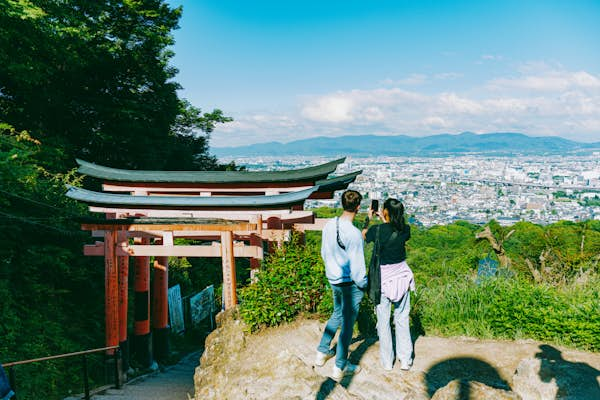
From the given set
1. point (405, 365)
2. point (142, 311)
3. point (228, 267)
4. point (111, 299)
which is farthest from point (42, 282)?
point (405, 365)

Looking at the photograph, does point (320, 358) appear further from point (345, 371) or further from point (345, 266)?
point (345, 266)

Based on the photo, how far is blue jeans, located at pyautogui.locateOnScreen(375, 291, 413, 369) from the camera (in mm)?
4727

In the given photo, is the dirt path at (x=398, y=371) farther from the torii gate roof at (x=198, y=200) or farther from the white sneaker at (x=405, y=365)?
the torii gate roof at (x=198, y=200)

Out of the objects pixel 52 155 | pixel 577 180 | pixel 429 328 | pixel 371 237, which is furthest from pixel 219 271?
pixel 577 180

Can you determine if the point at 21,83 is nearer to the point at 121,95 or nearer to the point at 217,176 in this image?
the point at 121,95

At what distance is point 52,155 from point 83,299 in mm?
7166

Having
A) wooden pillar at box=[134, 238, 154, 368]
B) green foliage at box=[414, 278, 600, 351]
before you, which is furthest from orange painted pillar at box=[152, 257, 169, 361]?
green foliage at box=[414, 278, 600, 351]

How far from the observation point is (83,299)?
34.5 ft

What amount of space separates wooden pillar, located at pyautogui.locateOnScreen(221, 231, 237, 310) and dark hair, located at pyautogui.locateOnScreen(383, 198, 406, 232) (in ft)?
13.9

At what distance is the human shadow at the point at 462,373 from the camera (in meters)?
4.61

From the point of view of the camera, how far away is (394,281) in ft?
15.3

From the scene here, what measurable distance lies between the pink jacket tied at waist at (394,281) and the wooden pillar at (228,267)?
160 inches

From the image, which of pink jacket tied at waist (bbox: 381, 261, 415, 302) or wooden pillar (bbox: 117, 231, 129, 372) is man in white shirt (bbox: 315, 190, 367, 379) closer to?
pink jacket tied at waist (bbox: 381, 261, 415, 302)

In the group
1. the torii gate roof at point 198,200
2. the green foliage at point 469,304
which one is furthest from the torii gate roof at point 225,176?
the green foliage at point 469,304
